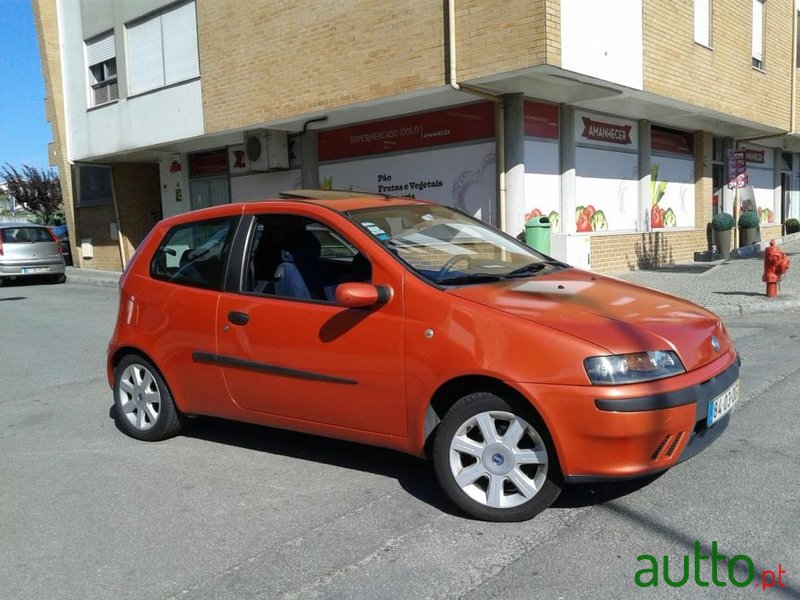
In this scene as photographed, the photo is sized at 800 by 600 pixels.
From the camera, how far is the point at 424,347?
3.79 m

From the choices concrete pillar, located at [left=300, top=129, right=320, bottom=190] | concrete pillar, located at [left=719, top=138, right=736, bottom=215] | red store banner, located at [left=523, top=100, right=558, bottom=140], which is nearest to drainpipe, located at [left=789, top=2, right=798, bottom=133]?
concrete pillar, located at [left=719, top=138, right=736, bottom=215]

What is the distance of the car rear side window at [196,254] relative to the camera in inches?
190

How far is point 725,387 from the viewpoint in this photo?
3785 mm

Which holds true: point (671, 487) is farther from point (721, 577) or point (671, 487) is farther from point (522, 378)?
point (522, 378)

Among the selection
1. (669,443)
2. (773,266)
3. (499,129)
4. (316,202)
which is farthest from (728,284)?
(669,443)

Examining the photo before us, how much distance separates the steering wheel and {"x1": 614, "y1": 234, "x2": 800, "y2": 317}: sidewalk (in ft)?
21.8

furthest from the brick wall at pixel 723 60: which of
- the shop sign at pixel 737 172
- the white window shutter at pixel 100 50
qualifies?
the white window shutter at pixel 100 50

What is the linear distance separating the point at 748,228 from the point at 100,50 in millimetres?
17732

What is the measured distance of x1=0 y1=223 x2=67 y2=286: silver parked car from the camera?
18047 mm

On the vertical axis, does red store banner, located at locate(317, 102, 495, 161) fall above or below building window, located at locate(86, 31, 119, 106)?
below

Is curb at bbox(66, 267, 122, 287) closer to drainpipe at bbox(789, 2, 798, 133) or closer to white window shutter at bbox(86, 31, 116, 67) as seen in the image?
white window shutter at bbox(86, 31, 116, 67)

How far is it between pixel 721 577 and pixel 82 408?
522 cm

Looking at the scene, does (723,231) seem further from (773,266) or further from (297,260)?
(297,260)

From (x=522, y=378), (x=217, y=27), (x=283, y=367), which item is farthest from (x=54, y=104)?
(x=522, y=378)
